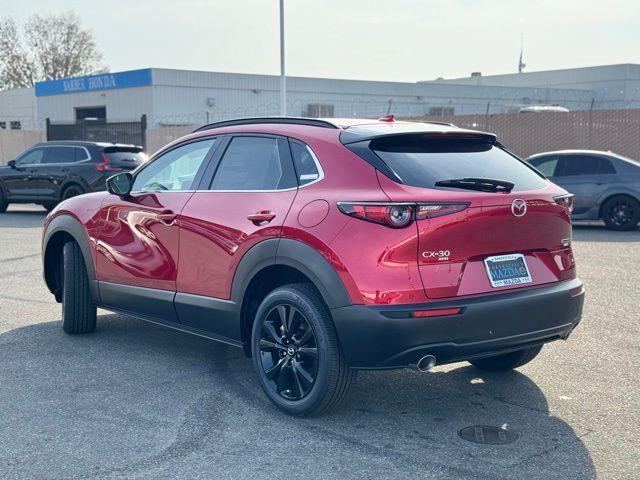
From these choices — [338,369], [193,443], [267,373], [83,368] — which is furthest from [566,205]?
[83,368]

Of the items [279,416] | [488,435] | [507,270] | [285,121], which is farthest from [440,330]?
[285,121]

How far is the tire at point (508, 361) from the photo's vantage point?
18.2 feet

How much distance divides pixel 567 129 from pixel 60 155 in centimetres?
1327

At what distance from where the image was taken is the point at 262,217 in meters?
4.96

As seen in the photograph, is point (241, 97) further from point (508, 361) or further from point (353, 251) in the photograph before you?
point (353, 251)

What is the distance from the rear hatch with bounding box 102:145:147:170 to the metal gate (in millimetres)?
10749

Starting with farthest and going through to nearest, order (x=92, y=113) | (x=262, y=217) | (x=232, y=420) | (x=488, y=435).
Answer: (x=92, y=113), (x=262, y=217), (x=232, y=420), (x=488, y=435)

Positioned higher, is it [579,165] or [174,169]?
[174,169]

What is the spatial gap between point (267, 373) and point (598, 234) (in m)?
10.5

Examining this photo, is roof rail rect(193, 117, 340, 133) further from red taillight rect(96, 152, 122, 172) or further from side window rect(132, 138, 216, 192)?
red taillight rect(96, 152, 122, 172)

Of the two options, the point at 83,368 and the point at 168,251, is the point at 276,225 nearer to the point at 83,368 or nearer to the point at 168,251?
the point at 168,251

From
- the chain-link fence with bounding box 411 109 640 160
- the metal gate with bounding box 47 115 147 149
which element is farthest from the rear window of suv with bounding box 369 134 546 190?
the metal gate with bounding box 47 115 147 149

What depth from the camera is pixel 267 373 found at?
16.3 ft

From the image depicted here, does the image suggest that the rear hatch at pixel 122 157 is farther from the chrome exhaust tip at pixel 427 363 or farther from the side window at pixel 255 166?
the chrome exhaust tip at pixel 427 363
